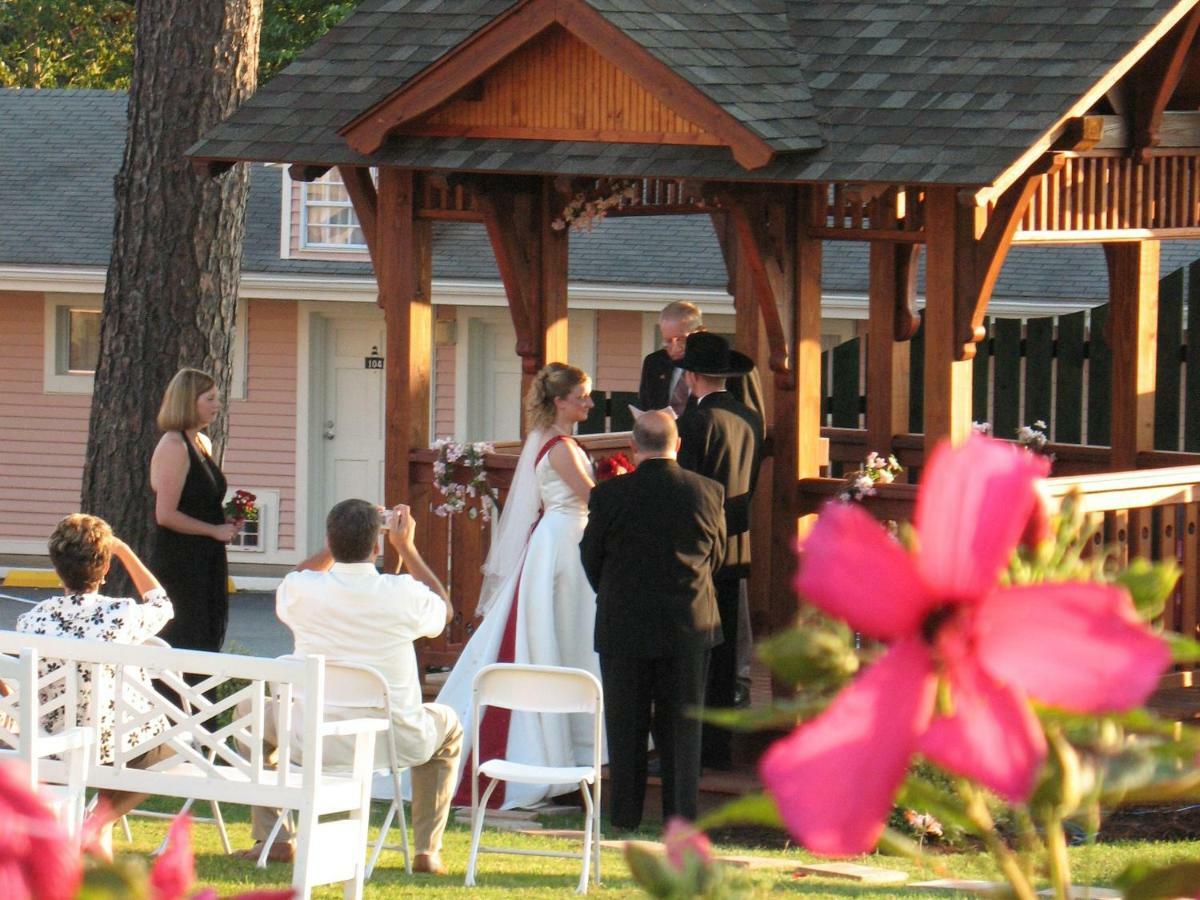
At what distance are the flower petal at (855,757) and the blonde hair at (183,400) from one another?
858 centimetres

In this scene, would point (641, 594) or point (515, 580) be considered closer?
point (641, 594)

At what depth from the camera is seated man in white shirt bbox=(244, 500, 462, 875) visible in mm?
7164

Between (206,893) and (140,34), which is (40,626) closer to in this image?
(140,34)

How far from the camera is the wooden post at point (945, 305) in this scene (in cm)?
843

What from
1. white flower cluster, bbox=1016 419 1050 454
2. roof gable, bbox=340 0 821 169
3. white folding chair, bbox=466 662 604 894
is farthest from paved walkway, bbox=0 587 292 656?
white folding chair, bbox=466 662 604 894

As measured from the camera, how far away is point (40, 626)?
7.03 metres

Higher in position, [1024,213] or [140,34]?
[140,34]

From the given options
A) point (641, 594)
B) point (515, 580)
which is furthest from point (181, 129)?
point (641, 594)

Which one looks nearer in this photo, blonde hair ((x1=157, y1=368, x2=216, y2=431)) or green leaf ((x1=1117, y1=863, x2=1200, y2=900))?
green leaf ((x1=1117, y1=863, x2=1200, y2=900))

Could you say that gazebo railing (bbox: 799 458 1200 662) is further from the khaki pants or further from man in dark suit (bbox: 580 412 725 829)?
the khaki pants

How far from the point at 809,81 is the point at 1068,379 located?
13.2 feet

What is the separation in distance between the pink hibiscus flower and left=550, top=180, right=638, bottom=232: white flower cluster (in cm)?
945

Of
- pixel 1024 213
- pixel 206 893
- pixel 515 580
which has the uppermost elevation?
pixel 1024 213

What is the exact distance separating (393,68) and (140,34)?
187 centimetres
